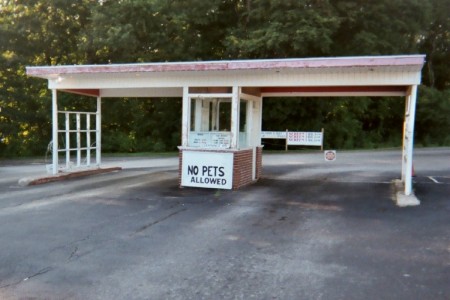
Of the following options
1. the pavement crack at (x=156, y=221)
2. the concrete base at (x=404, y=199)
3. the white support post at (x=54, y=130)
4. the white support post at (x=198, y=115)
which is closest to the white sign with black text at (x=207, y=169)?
the white support post at (x=198, y=115)

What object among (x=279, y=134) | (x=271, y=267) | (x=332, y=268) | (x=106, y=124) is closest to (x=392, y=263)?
(x=332, y=268)

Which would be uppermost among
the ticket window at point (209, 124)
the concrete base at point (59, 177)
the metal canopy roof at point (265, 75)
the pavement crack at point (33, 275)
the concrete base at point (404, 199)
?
the metal canopy roof at point (265, 75)

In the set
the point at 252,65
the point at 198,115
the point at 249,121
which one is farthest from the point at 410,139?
the point at 198,115

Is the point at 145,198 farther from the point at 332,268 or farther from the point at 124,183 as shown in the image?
the point at 332,268

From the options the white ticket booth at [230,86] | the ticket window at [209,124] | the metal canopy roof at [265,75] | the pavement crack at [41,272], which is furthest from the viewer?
the ticket window at [209,124]

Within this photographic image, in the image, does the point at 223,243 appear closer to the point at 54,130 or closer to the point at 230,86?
the point at 230,86

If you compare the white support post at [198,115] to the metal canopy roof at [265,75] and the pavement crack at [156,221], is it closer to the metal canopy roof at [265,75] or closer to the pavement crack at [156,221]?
the metal canopy roof at [265,75]

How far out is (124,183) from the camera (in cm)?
1277

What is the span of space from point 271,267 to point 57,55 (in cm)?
2652

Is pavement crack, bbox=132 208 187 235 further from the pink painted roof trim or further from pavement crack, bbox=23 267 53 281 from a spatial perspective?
the pink painted roof trim

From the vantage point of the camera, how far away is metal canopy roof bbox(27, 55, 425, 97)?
9.98 meters

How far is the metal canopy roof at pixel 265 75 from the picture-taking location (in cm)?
998

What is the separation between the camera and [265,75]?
1142 cm

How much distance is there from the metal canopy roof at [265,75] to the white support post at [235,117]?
0.99 ft
